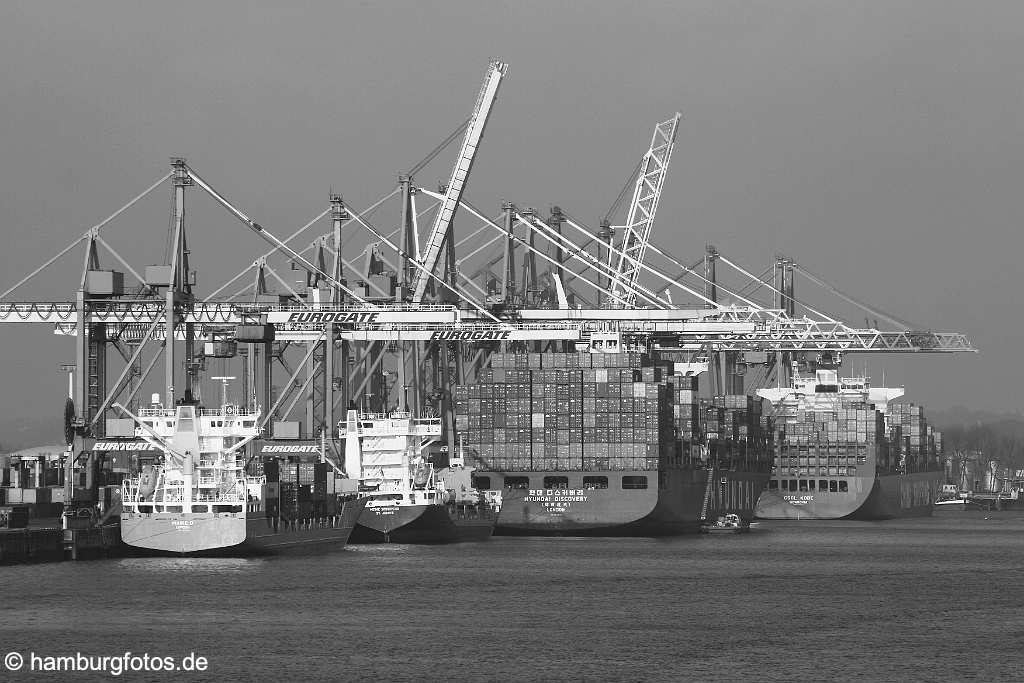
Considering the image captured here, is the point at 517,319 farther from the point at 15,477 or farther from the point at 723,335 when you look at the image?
the point at 15,477

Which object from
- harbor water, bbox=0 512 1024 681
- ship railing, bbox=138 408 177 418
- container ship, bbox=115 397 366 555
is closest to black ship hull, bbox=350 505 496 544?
harbor water, bbox=0 512 1024 681

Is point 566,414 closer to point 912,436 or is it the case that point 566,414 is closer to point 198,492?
point 198,492

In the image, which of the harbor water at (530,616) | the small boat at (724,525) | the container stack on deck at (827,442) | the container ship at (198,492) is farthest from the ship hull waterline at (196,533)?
the container stack on deck at (827,442)

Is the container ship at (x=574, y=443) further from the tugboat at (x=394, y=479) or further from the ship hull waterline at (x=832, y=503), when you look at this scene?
the ship hull waterline at (x=832, y=503)

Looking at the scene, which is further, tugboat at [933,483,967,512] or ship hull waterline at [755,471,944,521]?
tugboat at [933,483,967,512]

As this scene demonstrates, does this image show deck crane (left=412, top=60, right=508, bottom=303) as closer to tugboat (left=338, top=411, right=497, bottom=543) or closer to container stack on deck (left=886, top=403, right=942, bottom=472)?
tugboat (left=338, top=411, right=497, bottom=543)

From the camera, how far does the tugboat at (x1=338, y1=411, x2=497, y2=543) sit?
A: 259 ft

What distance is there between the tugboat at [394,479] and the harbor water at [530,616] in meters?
4.24

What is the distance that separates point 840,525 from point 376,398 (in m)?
33.0

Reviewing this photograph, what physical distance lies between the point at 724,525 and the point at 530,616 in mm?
52766

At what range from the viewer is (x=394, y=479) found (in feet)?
258

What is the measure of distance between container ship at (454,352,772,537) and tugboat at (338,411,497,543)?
33.2 ft

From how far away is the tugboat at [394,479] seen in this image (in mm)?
78812

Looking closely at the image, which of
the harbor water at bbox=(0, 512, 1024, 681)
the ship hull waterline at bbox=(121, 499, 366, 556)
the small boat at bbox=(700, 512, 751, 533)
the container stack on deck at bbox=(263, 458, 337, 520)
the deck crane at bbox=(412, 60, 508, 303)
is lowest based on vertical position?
the harbor water at bbox=(0, 512, 1024, 681)
